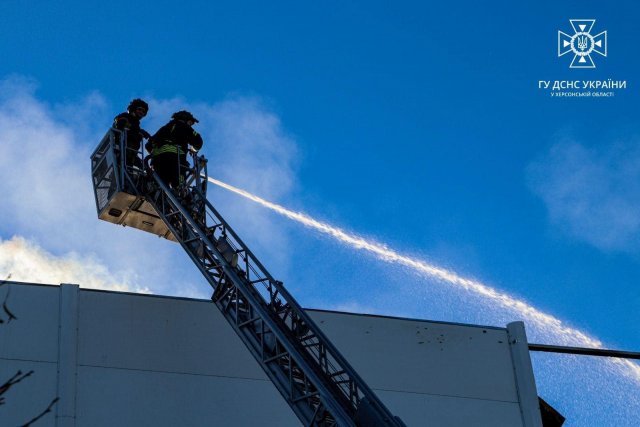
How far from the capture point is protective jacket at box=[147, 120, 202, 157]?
12766 millimetres

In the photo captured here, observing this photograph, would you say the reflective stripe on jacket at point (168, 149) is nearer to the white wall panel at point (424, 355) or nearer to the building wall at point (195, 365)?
the building wall at point (195, 365)

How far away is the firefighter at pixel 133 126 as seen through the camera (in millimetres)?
13109

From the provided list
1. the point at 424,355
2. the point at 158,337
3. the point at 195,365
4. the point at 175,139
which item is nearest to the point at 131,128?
the point at 175,139

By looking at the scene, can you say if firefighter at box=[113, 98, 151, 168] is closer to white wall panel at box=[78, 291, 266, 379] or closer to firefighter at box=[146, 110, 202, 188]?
firefighter at box=[146, 110, 202, 188]

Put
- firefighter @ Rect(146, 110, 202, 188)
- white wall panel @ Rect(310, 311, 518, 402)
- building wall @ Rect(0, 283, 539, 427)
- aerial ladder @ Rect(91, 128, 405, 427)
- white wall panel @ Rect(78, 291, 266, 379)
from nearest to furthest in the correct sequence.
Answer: aerial ladder @ Rect(91, 128, 405, 427)
building wall @ Rect(0, 283, 539, 427)
firefighter @ Rect(146, 110, 202, 188)
white wall panel @ Rect(78, 291, 266, 379)
white wall panel @ Rect(310, 311, 518, 402)

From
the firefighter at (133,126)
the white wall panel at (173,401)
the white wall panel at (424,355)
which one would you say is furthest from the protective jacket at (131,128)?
the white wall panel at (424,355)

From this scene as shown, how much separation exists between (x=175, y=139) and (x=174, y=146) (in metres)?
0.18

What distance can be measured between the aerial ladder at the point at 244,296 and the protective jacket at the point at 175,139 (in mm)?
255

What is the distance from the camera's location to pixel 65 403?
481 inches

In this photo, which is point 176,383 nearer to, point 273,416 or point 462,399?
point 273,416

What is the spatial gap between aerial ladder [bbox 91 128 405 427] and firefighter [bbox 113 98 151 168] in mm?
139

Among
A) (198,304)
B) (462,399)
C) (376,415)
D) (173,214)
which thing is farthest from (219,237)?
(462,399)

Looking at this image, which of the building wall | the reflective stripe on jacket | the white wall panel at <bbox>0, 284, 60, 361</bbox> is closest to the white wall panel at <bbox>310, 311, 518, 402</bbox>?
the building wall

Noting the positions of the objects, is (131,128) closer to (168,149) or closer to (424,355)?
(168,149)
